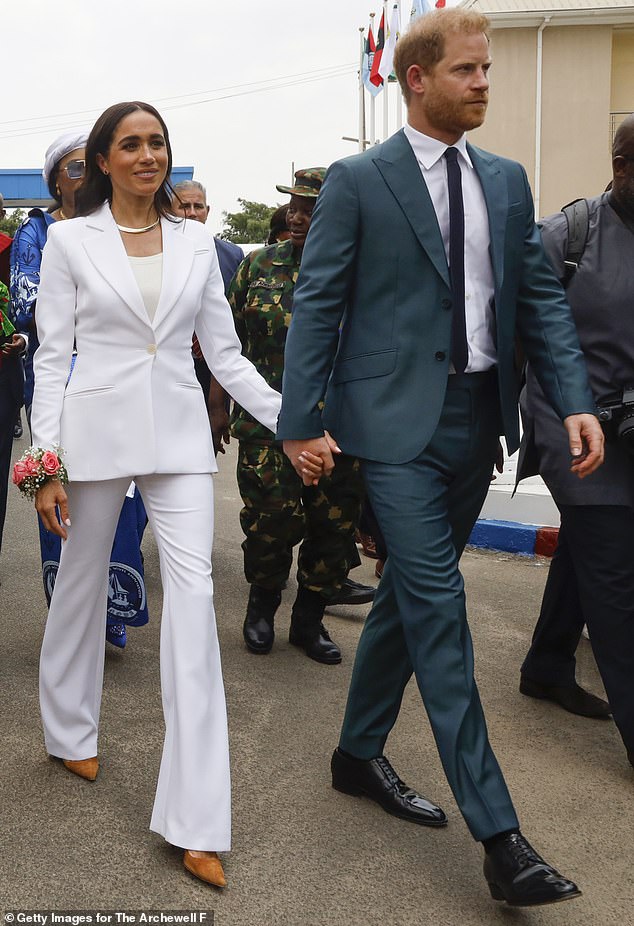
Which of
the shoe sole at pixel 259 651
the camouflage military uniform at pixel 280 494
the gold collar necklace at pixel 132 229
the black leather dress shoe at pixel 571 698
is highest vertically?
the gold collar necklace at pixel 132 229

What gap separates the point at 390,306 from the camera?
346cm

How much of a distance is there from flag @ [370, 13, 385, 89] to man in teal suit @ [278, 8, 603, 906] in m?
26.5

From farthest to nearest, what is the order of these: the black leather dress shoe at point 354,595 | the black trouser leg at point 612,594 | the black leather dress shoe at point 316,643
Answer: the black leather dress shoe at point 354,595, the black leather dress shoe at point 316,643, the black trouser leg at point 612,594

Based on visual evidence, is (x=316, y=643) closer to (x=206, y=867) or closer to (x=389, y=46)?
(x=206, y=867)

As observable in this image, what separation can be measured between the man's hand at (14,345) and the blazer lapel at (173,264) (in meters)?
1.53

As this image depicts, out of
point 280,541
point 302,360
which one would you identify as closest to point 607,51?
point 280,541

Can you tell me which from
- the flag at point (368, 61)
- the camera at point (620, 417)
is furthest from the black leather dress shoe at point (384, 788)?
the flag at point (368, 61)

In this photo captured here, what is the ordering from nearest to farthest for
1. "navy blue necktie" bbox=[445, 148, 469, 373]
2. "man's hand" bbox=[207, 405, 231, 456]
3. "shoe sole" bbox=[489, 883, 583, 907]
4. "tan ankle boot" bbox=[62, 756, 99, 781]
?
"shoe sole" bbox=[489, 883, 583, 907]
"navy blue necktie" bbox=[445, 148, 469, 373]
"tan ankle boot" bbox=[62, 756, 99, 781]
"man's hand" bbox=[207, 405, 231, 456]

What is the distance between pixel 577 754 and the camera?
4.38 m

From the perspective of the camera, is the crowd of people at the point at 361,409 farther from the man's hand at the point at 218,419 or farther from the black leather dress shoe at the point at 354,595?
the black leather dress shoe at the point at 354,595

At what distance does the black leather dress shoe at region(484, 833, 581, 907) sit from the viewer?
9.70ft

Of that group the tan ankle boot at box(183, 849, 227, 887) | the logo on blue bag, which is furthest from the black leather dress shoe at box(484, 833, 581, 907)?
the logo on blue bag

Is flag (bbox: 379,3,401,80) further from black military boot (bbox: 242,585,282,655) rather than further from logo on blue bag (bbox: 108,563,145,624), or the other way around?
logo on blue bag (bbox: 108,563,145,624)

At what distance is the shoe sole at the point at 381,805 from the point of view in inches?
145
